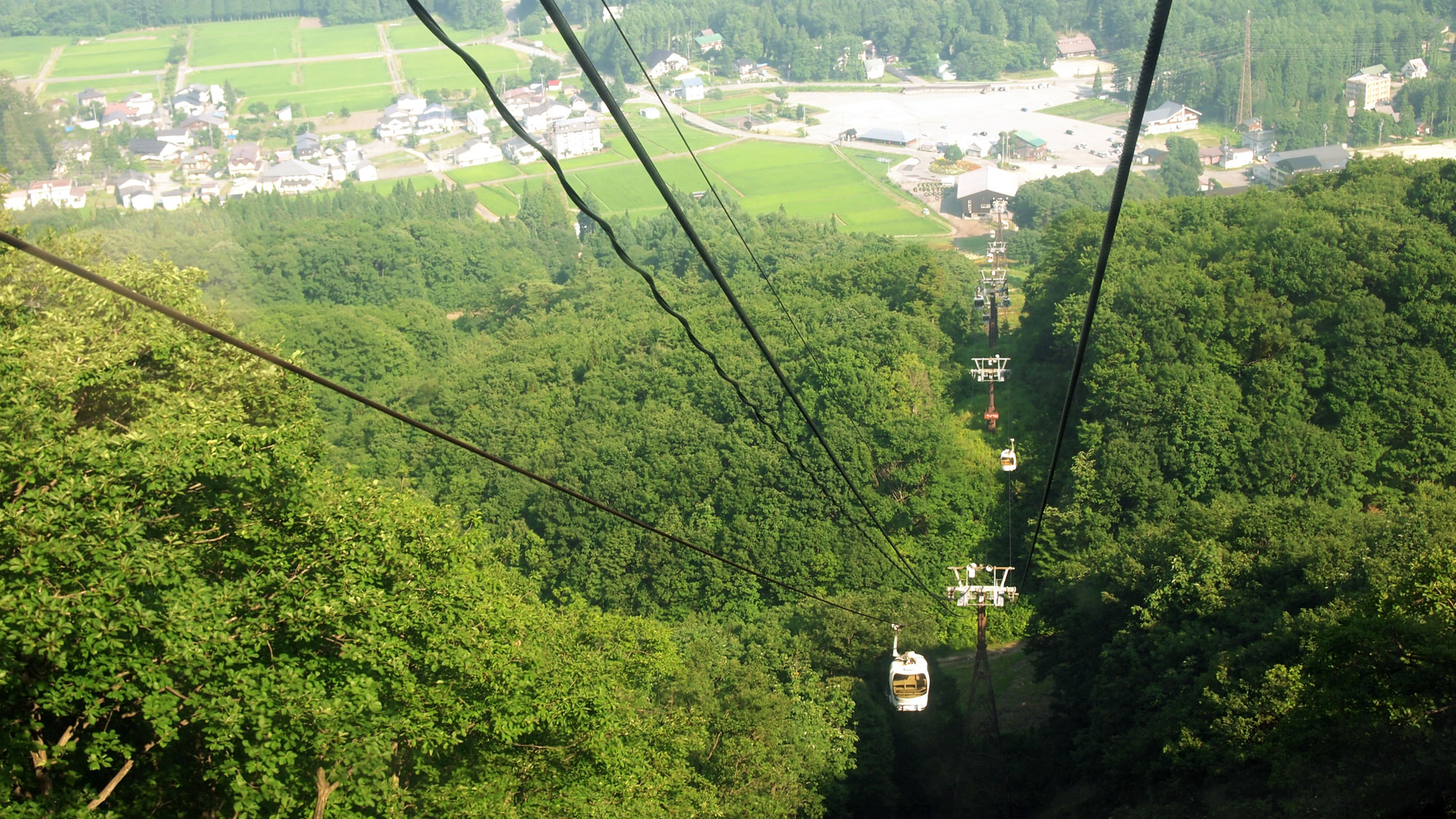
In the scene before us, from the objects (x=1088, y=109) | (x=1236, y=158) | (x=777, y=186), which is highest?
(x=1236, y=158)

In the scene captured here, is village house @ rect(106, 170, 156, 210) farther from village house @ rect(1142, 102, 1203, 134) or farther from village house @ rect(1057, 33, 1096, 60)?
village house @ rect(1057, 33, 1096, 60)

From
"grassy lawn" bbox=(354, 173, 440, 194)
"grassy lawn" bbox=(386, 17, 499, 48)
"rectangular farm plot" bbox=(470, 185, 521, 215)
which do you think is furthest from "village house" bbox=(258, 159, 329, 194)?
"grassy lawn" bbox=(386, 17, 499, 48)

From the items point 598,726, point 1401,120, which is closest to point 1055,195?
point 1401,120

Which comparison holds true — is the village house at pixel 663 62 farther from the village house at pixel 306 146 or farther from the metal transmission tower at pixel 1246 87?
the metal transmission tower at pixel 1246 87

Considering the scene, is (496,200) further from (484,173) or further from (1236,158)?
(1236,158)

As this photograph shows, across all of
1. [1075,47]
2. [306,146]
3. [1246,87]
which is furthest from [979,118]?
[306,146]

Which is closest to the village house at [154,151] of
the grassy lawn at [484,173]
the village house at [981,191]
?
the grassy lawn at [484,173]
